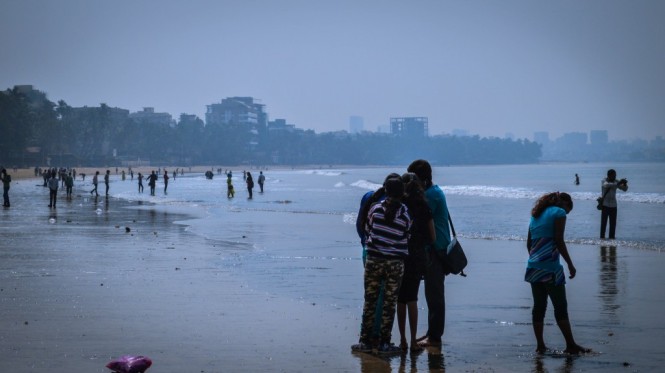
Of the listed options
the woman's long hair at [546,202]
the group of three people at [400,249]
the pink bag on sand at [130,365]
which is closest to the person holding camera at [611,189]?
the woman's long hair at [546,202]

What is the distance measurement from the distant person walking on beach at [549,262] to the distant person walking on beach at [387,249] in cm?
121

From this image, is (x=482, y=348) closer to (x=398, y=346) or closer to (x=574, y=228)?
(x=398, y=346)

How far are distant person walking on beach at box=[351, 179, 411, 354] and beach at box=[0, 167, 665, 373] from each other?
1.41 feet

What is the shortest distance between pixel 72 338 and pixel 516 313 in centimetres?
501

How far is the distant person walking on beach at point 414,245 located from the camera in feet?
27.3

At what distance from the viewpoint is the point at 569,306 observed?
1120cm

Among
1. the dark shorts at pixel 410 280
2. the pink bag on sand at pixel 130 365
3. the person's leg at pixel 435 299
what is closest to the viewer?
the pink bag on sand at pixel 130 365

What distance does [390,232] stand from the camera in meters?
8.10

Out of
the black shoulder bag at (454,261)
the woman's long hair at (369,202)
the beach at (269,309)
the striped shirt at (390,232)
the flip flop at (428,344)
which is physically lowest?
the beach at (269,309)

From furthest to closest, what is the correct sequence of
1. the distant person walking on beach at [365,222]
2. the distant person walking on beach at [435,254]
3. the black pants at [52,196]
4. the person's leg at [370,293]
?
the black pants at [52,196]
the distant person walking on beach at [435,254]
the distant person walking on beach at [365,222]
the person's leg at [370,293]

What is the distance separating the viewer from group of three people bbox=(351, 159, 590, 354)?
8125 millimetres

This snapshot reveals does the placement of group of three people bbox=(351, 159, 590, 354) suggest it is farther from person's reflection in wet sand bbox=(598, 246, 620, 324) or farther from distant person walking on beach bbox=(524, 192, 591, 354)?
person's reflection in wet sand bbox=(598, 246, 620, 324)

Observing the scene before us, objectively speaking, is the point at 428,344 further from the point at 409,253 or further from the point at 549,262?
the point at 549,262

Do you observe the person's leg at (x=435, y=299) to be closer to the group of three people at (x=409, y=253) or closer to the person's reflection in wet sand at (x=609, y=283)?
the group of three people at (x=409, y=253)
